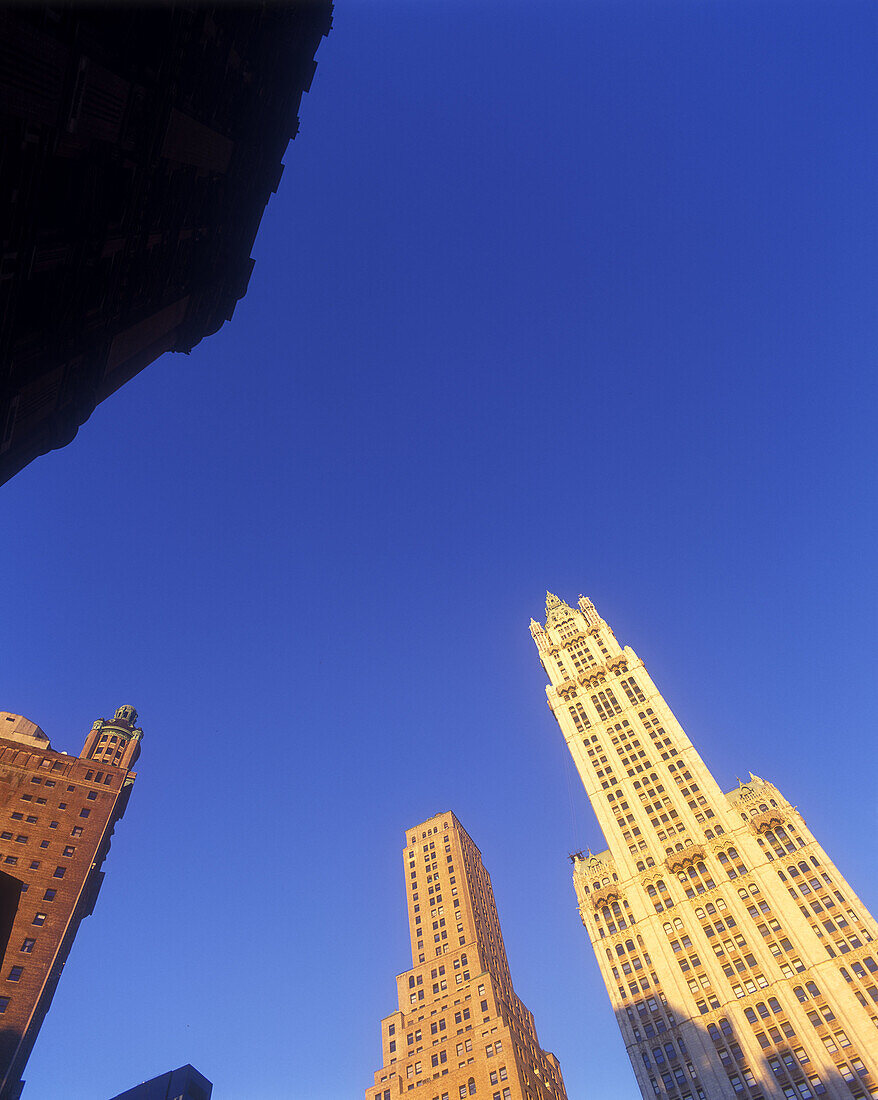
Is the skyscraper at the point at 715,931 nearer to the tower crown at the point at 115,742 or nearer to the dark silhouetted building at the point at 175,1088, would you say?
the dark silhouetted building at the point at 175,1088

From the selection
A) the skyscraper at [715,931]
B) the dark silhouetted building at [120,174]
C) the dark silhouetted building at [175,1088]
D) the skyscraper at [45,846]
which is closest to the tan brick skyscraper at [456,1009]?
the skyscraper at [715,931]

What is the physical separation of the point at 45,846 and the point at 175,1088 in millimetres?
44957

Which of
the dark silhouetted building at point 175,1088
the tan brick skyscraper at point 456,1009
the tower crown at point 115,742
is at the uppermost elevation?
the tower crown at point 115,742

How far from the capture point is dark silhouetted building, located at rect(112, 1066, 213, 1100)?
Result: 68750 mm

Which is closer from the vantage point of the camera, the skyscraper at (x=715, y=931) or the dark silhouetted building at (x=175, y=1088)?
the dark silhouetted building at (x=175, y=1088)

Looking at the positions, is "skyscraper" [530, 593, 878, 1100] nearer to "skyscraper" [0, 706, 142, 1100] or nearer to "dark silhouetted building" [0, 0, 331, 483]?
"skyscraper" [0, 706, 142, 1100]

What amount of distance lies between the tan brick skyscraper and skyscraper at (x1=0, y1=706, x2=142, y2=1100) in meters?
48.4

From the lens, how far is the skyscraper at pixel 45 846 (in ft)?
275

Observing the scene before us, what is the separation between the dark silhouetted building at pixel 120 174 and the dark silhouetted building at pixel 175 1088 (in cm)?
6927

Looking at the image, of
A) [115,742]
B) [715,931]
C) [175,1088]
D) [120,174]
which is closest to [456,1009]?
[715,931]

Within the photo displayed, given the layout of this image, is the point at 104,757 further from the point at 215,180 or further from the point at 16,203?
the point at 16,203

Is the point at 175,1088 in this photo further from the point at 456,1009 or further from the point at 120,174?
the point at 120,174

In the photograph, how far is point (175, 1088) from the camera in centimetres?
6900

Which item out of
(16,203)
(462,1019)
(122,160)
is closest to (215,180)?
(122,160)
